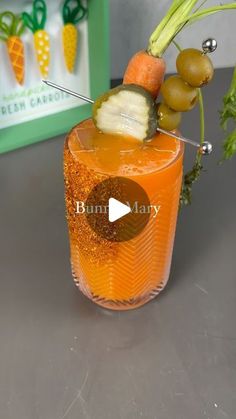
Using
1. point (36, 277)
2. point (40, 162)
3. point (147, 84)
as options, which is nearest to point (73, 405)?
point (36, 277)

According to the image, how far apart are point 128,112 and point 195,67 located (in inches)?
2.8

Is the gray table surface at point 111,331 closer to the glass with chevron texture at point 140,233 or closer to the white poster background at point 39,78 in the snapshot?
the glass with chevron texture at point 140,233

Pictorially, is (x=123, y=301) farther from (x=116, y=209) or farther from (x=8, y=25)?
(x=8, y=25)

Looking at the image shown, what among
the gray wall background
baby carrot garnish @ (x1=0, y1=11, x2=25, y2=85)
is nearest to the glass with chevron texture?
baby carrot garnish @ (x1=0, y1=11, x2=25, y2=85)

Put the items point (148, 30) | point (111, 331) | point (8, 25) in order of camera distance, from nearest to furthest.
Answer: point (111, 331), point (8, 25), point (148, 30)

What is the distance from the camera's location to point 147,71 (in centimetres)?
47

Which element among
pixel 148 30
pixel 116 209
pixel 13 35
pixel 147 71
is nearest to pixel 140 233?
pixel 116 209

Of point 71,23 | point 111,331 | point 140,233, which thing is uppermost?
point 71,23

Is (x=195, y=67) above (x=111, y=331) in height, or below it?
above

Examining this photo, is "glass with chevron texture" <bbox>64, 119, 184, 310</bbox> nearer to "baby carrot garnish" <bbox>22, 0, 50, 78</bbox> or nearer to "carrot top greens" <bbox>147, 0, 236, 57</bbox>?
"carrot top greens" <bbox>147, 0, 236, 57</bbox>

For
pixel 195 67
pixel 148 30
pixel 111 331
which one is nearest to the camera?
pixel 195 67

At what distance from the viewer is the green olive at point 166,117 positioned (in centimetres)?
46

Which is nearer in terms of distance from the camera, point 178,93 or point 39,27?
point 178,93

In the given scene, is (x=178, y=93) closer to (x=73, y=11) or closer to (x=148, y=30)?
(x=73, y=11)
